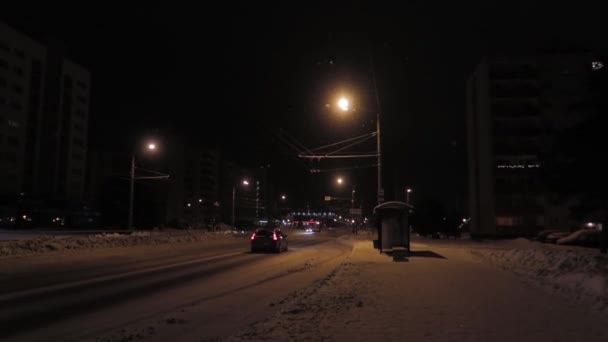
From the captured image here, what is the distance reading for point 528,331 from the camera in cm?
770

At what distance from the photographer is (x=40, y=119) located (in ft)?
314

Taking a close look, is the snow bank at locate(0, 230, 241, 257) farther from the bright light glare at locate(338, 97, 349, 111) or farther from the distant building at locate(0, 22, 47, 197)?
the distant building at locate(0, 22, 47, 197)

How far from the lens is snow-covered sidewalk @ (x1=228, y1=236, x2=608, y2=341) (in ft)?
24.3

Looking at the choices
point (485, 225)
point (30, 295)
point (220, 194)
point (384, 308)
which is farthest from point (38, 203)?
point (220, 194)

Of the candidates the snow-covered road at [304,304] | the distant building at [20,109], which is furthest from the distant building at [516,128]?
the distant building at [20,109]

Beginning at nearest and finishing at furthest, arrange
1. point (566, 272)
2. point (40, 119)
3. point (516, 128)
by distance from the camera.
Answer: point (566, 272) → point (516, 128) → point (40, 119)

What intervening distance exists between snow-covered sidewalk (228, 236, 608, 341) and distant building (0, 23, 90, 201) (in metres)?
86.8

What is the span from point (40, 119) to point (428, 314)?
9995cm

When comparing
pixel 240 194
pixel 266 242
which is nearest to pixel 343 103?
pixel 266 242

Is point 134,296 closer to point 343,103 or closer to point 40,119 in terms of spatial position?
point 343,103

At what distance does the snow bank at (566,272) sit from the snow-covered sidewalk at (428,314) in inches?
19.0

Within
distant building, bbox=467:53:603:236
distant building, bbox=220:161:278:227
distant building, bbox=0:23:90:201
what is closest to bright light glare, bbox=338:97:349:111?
distant building, bbox=467:53:603:236

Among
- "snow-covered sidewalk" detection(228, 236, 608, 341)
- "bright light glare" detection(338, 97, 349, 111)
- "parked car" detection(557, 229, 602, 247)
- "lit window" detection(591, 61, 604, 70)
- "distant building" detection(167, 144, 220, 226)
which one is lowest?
"snow-covered sidewalk" detection(228, 236, 608, 341)

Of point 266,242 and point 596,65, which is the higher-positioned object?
point 596,65
